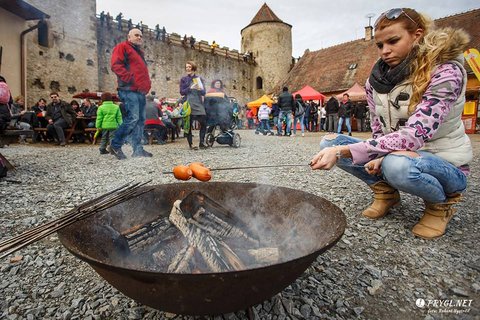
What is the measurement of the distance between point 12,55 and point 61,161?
9.04 m

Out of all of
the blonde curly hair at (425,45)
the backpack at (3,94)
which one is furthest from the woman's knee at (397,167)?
the backpack at (3,94)

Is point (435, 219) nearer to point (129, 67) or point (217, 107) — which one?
point (129, 67)

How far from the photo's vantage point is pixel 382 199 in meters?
2.83

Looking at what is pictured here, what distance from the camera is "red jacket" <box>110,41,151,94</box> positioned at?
5.40m

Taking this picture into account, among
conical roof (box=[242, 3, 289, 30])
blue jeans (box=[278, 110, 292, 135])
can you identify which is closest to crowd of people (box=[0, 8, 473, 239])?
blue jeans (box=[278, 110, 292, 135])

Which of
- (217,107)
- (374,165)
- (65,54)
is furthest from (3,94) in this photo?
(65,54)

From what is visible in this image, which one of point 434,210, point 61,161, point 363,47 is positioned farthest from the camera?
point 363,47

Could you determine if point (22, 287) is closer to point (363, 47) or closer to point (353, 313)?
point (353, 313)

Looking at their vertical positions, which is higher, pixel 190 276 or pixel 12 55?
pixel 12 55

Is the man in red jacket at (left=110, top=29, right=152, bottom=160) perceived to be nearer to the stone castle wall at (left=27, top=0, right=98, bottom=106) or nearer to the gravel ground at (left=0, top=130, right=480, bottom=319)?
the gravel ground at (left=0, top=130, right=480, bottom=319)

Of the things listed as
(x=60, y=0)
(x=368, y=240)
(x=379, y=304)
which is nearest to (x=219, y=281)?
(x=379, y=304)

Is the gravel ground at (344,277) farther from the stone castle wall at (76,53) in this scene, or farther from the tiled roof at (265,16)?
the tiled roof at (265,16)

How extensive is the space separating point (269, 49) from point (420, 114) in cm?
3570

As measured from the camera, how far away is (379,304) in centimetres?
171
